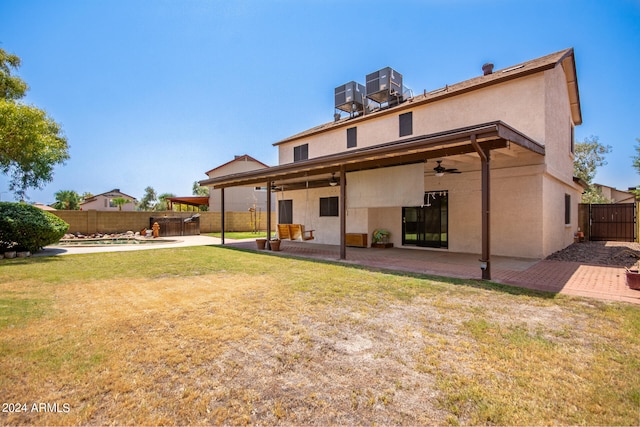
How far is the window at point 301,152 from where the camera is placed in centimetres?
1680

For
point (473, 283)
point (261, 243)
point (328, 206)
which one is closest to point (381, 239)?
point (328, 206)

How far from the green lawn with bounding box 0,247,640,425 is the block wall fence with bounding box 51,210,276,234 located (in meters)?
16.8

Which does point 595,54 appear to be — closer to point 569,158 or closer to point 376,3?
point 569,158

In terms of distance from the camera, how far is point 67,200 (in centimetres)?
4550

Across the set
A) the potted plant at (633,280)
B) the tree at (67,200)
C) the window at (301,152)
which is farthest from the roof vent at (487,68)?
the tree at (67,200)

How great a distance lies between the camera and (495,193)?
32.1 ft

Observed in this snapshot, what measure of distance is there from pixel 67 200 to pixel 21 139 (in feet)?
149

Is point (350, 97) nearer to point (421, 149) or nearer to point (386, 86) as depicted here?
point (386, 86)

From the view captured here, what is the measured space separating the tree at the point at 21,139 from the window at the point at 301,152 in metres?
10.6

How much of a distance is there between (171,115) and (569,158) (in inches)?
861

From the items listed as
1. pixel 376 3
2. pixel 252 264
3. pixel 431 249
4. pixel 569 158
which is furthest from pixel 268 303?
pixel 569 158

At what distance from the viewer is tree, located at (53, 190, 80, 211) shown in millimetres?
43831

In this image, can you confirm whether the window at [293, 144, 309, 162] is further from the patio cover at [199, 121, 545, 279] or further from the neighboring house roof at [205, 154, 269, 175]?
the neighboring house roof at [205, 154, 269, 175]

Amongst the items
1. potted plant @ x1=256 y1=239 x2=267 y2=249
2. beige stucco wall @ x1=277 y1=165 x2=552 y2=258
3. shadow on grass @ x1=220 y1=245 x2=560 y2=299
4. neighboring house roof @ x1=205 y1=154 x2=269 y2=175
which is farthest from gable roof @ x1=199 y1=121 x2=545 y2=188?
neighboring house roof @ x1=205 y1=154 x2=269 y2=175
